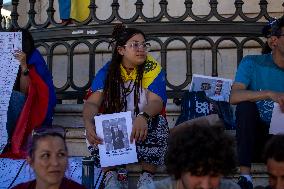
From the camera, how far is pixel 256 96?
4.79m

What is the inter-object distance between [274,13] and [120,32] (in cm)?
303

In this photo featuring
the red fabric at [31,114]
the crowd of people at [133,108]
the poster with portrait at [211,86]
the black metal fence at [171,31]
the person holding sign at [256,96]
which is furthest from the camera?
the black metal fence at [171,31]

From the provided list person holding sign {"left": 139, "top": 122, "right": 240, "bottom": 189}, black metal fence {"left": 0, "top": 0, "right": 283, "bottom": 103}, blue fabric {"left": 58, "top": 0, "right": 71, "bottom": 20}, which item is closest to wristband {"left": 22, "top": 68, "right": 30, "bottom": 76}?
black metal fence {"left": 0, "top": 0, "right": 283, "bottom": 103}

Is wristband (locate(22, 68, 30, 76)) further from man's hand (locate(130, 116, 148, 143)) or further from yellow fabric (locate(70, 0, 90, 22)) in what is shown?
yellow fabric (locate(70, 0, 90, 22))

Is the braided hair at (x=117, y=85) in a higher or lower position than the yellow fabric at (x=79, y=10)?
lower

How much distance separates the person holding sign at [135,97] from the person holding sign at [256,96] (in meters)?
0.57

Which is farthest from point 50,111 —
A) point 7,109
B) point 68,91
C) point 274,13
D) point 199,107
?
point 274,13

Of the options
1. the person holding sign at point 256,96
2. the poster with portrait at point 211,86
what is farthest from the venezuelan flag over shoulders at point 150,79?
the poster with portrait at point 211,86

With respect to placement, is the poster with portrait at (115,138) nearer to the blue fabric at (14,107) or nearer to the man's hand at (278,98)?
the man's hand at (278,98)

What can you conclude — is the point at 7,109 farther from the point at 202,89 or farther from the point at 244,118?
the point at 244,118

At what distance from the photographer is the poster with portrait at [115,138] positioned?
4.77 m

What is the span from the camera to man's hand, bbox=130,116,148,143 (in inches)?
187

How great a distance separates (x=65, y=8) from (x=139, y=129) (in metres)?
2.97

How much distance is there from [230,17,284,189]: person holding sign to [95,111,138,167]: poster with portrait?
774 mm
